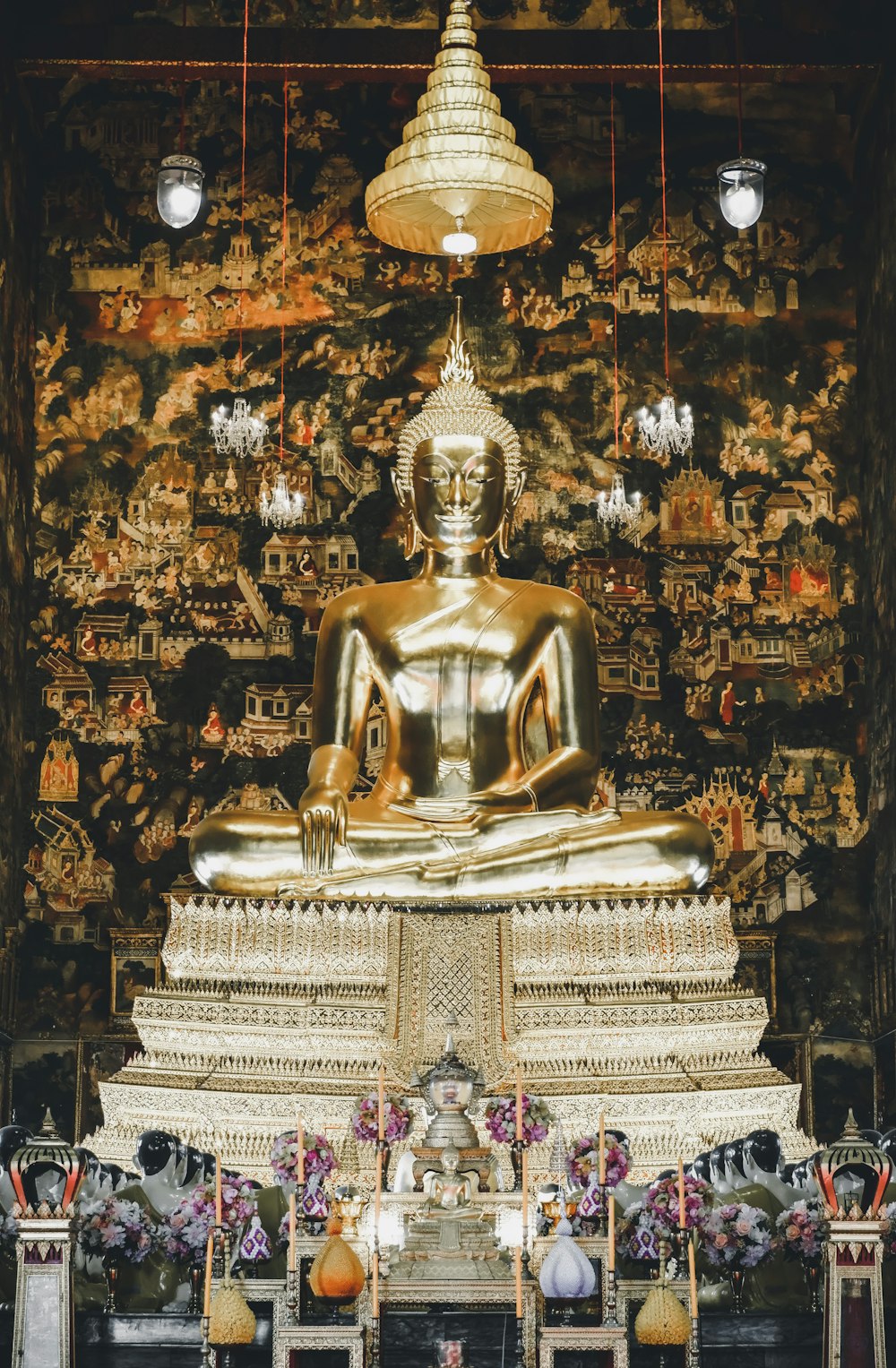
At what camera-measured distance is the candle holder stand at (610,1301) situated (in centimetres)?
512

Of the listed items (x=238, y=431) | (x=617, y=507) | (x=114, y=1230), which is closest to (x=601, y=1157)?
(x=114, y=1230)

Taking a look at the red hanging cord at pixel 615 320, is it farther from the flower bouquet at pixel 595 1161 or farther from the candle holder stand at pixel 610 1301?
the candle holder stand at pixel 610 1301

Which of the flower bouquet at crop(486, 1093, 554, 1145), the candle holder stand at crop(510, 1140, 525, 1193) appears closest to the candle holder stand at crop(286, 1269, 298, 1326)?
the candle holder stand at crop(510, 1140, 525, 1193)

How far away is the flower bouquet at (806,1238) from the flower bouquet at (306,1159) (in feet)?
3.88

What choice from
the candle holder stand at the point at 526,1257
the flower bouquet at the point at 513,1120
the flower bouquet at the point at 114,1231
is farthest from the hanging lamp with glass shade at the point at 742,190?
the flower bouquet at the point at 114,1231

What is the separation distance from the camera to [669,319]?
10.7 m

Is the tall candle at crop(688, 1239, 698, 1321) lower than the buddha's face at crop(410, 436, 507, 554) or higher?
lower

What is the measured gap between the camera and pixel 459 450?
375 inches

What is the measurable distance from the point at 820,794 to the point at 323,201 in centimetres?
365

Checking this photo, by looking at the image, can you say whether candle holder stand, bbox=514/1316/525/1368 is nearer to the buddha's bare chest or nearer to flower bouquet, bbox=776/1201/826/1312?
flower bouquet, bbox=776/1201/826/1312

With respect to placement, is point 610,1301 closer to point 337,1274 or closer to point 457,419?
point 337,1274

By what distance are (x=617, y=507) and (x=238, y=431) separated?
1762 millimetres

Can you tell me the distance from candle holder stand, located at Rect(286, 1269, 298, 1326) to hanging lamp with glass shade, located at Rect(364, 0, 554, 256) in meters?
4.90

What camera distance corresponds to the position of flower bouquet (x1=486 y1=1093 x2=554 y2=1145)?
6.14m
